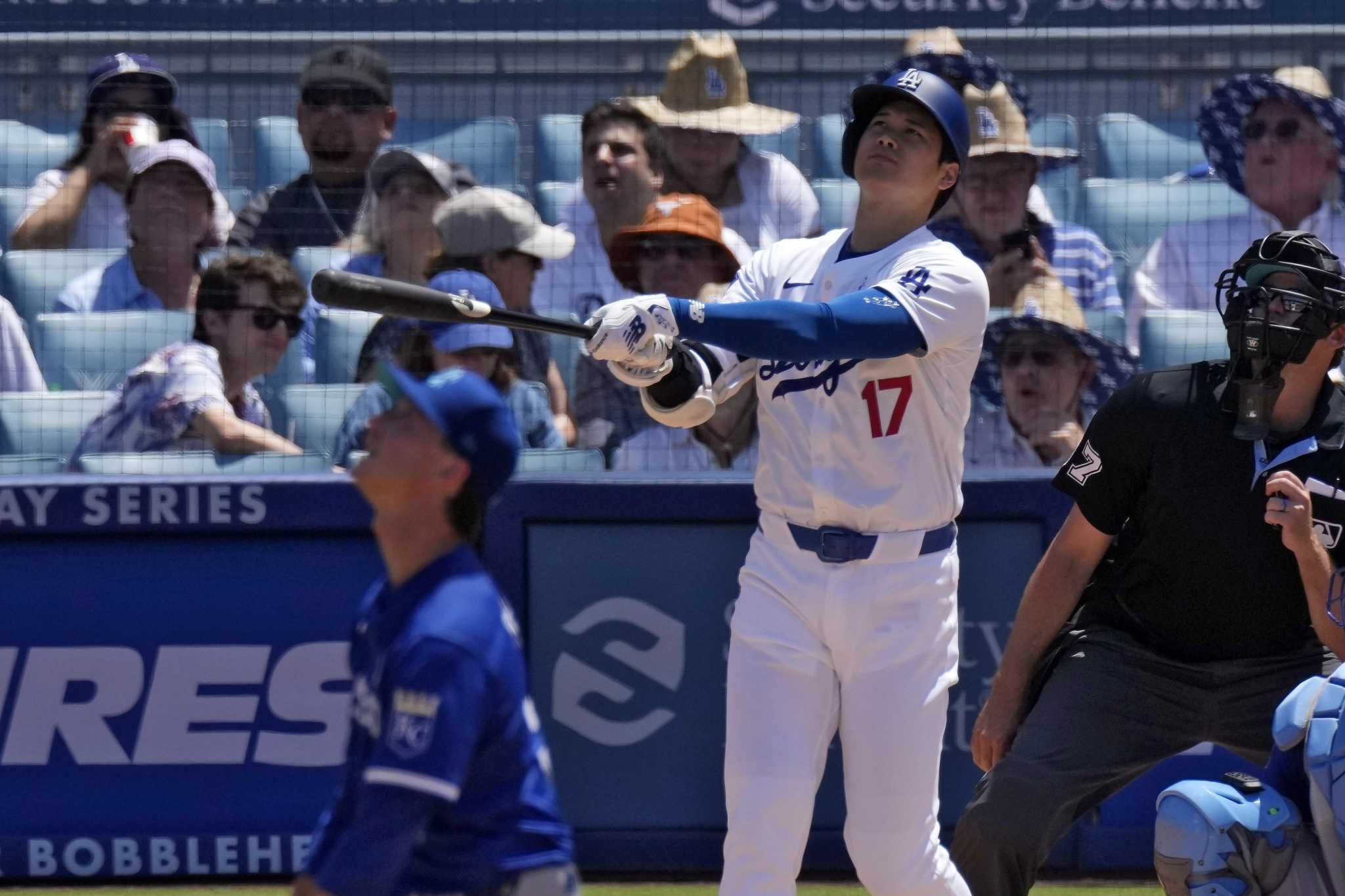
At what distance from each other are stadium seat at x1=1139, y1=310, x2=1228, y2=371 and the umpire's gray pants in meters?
1.91

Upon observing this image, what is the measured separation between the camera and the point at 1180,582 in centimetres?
357

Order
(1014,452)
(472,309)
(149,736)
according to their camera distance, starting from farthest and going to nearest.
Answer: (1014,452) < (149,736) < (472,309)

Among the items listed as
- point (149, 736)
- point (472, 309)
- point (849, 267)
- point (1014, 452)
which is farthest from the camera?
point (1014, 452)

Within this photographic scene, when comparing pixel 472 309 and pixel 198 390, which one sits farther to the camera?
pixel 198 390

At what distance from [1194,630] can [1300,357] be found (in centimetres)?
55

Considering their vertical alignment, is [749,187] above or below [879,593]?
above

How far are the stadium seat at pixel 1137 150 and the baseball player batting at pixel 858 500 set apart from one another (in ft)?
8.84

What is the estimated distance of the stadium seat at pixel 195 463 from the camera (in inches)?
192

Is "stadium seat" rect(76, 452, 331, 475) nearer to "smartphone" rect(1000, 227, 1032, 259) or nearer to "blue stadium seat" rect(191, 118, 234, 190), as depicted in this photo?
"blue stadium seat" rect(191, 118, 234, 190)

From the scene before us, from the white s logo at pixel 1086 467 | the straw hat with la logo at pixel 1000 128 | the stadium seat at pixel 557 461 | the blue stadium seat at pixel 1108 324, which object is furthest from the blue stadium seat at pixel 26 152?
the white s logo at pixel 1086 467

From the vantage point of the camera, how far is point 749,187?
5953mm

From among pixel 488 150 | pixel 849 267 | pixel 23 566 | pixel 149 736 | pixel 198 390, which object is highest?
pixel 488 150

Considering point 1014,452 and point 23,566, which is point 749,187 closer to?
point 1014,452

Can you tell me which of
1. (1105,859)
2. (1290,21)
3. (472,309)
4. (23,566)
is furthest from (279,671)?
(1290,21)
